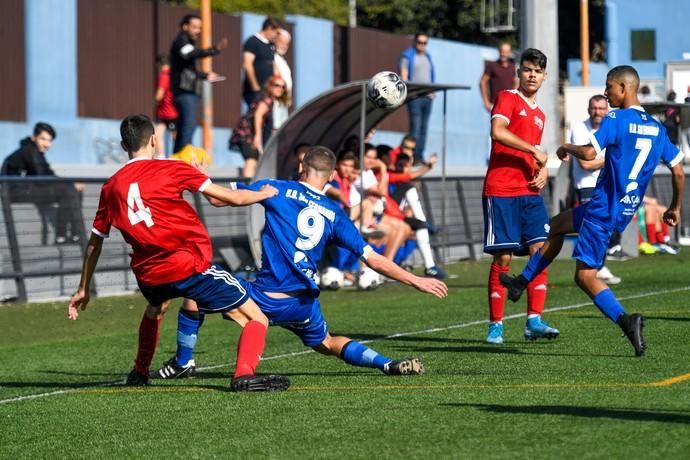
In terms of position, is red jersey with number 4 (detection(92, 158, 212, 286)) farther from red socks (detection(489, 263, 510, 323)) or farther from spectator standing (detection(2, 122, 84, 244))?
spectator standing (detection(2, 122, 84, 244))

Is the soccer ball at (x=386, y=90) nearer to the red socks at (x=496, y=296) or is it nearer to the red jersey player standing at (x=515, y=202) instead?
the red jersey player standing at (x=515, y=202)

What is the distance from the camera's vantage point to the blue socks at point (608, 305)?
403 inches

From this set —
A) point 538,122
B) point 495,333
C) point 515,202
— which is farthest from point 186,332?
point 538,122

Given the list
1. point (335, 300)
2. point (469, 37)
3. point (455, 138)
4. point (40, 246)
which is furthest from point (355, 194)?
point (469, 37)

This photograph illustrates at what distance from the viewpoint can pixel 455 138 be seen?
158 ft

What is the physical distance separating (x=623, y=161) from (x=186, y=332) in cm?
323

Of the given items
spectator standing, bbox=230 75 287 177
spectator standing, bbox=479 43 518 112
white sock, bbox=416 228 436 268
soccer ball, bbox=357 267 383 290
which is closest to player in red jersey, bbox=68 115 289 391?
soccer ball, bbox=357 267 383 290

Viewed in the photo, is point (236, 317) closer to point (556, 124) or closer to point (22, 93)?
point (556, 124)

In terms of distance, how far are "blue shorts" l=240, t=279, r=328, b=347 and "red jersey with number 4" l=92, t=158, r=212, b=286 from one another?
48cm

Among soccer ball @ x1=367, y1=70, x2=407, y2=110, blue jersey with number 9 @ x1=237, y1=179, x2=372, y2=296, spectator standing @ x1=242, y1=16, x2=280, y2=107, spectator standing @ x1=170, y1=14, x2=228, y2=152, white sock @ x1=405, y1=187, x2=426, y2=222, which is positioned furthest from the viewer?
spectator standing @ x1=242, y1=16, x2=280, y2=107

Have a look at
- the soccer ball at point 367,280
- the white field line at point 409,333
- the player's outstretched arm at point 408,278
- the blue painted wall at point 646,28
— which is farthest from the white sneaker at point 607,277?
the blue painted wall at point 646,28

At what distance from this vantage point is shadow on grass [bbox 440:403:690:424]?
24.6 feet

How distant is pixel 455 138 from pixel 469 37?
49.9 ft

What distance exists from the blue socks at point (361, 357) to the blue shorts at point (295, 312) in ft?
0.67
